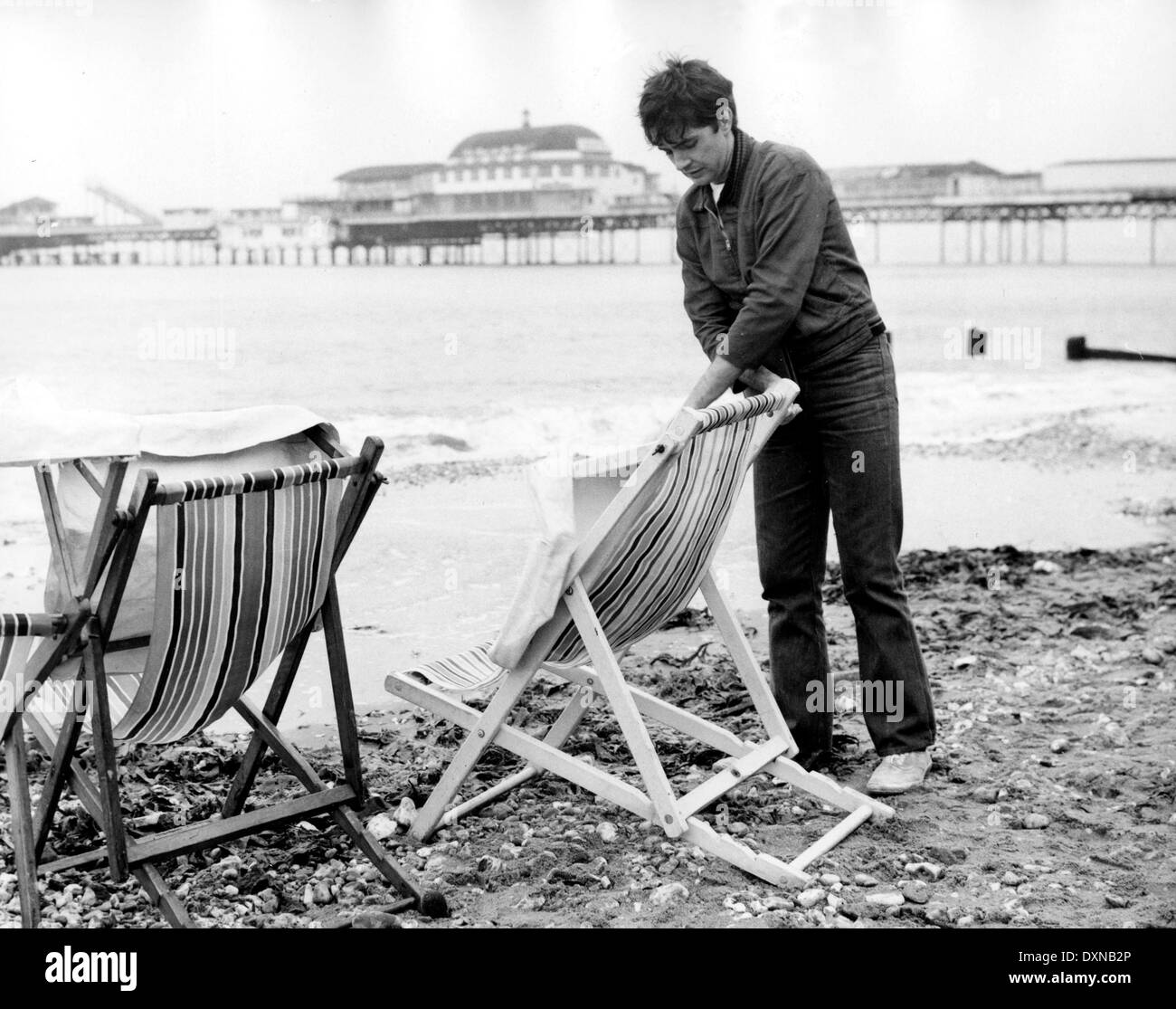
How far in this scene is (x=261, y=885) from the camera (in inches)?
104

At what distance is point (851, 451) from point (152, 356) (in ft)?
57.7

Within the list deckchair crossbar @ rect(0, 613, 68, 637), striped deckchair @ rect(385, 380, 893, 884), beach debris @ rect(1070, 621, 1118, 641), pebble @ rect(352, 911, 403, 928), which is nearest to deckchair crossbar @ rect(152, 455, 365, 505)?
deckchair crossbar @ rect(0, 613, 68, 637)

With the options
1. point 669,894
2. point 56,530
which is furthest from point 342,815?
point 56,530

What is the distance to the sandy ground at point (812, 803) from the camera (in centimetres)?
255

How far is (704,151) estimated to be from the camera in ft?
9.74

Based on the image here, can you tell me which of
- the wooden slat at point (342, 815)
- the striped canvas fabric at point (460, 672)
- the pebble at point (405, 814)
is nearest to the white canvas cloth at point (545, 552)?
the striped canvas fabric at point (460, 672)

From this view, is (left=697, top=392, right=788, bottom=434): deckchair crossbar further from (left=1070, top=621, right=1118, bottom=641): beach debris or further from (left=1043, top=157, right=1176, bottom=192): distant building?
(left=1043, top=157, right=1176, bottom=192): distant building

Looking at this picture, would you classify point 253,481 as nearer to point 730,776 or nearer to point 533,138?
point 730,776

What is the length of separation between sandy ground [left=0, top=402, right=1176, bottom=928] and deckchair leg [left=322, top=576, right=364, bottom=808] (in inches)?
7.5

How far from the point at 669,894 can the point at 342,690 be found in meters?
0.72

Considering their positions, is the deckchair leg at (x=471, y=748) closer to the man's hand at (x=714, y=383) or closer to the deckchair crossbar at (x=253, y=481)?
the deckchair crossbar at (x=253, y=481)

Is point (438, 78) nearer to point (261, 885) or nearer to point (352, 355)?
point (352, 355)

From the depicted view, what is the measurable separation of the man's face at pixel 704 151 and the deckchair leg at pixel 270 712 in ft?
4.14
